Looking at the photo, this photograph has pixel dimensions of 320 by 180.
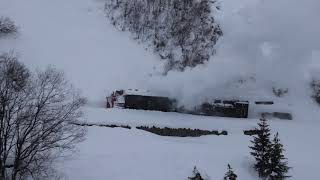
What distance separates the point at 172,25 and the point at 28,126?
1537 cm

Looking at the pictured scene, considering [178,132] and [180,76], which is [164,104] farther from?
[178,132]

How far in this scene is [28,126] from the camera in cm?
2556

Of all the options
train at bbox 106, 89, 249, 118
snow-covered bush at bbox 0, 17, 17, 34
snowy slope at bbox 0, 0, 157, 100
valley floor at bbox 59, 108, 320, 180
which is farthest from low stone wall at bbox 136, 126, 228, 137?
snow-covered bush at bbox 0, 17, 17, 34

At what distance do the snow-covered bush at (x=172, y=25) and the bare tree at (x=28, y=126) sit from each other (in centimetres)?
1123

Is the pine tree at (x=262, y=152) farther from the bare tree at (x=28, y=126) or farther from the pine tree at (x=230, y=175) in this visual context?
the bare tree at (x=28, y=126)

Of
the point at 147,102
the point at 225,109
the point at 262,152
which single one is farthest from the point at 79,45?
the point at 262,152

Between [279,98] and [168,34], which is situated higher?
[168,34]

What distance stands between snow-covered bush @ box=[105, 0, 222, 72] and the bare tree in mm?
11235

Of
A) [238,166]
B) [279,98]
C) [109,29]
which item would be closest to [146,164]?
[238,166]

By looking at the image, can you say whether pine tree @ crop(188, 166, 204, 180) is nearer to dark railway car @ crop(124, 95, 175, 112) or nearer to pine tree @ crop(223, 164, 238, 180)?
pine tree @ crop(223, 164, 238, 180)

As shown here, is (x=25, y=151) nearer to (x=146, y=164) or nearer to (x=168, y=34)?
(x=146, y=164)

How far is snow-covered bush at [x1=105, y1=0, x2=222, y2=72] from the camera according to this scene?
3803cm

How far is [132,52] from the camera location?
125ft

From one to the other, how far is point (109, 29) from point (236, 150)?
1249 cm
